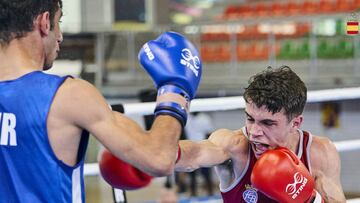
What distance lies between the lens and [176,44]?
1587 mm

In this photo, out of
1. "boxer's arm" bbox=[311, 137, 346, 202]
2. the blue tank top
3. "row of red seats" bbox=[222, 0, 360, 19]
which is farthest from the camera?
"row of red seats" bbox=[222, 0, 360, 19]

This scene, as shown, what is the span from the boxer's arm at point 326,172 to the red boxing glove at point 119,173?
0.66 m

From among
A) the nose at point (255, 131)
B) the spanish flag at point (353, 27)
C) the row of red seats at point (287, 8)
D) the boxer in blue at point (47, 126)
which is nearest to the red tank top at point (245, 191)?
the nose at point (255, 131)

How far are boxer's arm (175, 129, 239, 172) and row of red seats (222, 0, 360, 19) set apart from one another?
15.8 feet

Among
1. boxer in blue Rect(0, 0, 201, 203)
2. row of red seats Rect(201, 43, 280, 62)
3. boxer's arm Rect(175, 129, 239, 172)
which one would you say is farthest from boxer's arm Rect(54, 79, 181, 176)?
row of red seats Rect(201, 43, 280, 62)

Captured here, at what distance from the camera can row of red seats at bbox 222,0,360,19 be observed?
301 inches

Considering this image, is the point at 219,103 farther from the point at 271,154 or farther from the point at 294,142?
the point at 271,154

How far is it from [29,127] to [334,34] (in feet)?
18.9

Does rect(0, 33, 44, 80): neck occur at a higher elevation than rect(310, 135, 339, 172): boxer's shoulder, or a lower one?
higher

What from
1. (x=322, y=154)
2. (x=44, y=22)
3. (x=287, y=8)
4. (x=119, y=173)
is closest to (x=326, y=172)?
(x=322, y=154)

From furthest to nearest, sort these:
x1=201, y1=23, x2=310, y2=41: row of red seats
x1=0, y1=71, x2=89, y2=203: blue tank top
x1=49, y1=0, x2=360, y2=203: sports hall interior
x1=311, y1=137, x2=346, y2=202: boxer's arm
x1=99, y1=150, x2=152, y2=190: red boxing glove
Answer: x1=201, y1=23, x2=310, y2=41: row of red seats
x1=49, y1=0, x2=360, y2=203: sports hall interior
x1=311, y1=137, x2=346, y2=202: boxer's arm
x1=99, y1=150, x2=152, y2=190: red boxing glove
x1=0, y1=71, x2=89, y2=203: blue tank top

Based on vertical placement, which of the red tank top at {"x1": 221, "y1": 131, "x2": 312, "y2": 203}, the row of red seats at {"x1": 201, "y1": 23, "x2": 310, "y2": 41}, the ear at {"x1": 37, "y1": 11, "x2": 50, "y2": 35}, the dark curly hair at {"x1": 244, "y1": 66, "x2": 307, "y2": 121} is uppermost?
the ear at {"x1": 37, "y1": 11, "x2": 50, "y2": 35}

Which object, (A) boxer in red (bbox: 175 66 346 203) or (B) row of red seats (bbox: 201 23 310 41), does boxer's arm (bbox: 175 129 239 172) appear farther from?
(B) row of red seats (bbox: 201 23 310 41)

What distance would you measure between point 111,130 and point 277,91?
0.75 metres
